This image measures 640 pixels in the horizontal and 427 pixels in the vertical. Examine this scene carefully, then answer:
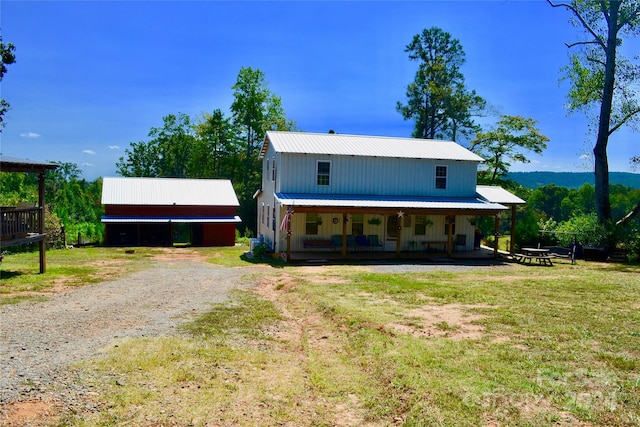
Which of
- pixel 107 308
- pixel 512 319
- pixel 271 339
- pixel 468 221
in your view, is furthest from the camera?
pixel 468 221

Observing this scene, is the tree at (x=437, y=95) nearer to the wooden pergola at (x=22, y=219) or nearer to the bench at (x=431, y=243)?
the bench at (x=431, y=243)

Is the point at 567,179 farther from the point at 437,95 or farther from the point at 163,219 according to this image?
the point at 163,219

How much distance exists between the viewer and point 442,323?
935 centimetres

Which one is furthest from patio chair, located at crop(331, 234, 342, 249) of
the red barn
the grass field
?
the red barn

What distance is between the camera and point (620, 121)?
1018 inches

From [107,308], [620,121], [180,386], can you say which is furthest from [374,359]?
[620,121]

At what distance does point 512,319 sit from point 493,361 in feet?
9.65

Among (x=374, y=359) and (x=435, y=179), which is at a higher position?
(x=435, y=179)

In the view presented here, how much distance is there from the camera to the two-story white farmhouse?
21.7 m

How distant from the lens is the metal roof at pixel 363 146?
23094 millimetres

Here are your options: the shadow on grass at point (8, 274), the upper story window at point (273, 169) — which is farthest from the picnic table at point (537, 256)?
the shadow on grass at point (8, 274)

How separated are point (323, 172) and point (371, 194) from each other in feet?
9.09

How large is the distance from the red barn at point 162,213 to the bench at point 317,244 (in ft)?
33.3

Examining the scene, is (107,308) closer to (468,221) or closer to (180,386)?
(180,386)
